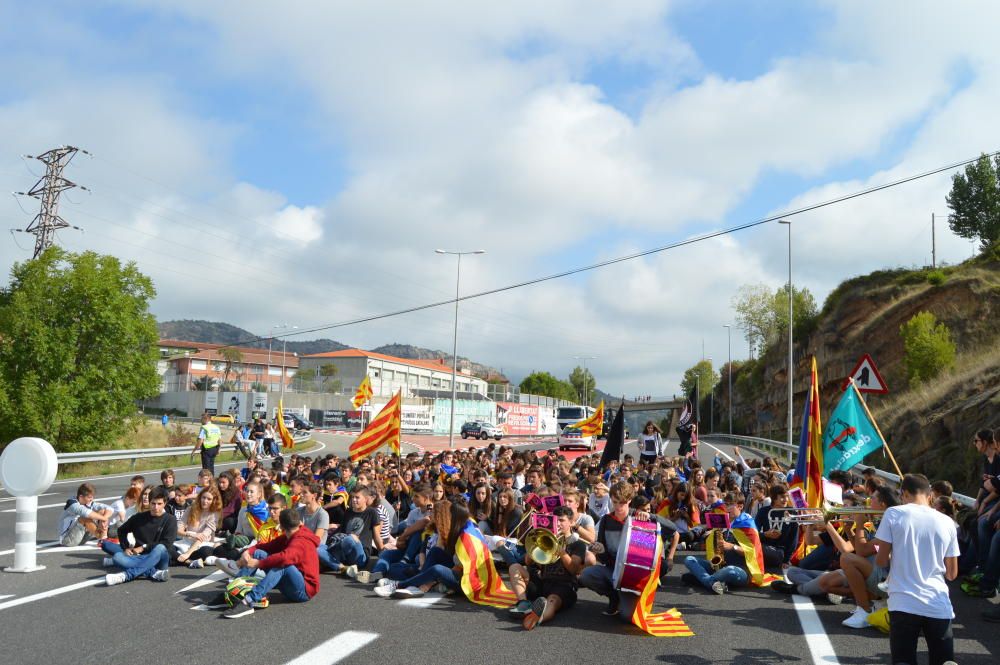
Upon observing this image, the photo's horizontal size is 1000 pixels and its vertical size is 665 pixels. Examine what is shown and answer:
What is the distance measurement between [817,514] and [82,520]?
9724 mm

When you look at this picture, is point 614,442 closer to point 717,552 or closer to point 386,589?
point 717,552

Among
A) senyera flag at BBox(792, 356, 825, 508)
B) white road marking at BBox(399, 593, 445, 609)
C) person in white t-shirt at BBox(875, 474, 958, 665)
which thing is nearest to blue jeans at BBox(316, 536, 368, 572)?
white road marking at BBox(399, 593, 445, 609)

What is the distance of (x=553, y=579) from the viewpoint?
7984 millimetres

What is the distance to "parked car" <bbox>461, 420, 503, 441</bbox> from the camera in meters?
58.8

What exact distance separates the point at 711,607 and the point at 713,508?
65.3 inches

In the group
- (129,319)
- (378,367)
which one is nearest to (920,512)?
(129,319)

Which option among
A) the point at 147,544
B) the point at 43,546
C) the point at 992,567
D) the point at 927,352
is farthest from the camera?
the point at 927,352

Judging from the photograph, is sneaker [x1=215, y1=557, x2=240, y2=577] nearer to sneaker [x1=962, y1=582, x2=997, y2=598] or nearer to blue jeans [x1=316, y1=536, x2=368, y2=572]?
blue jeans [x1=316, y1=536, x2=368, y2=572]

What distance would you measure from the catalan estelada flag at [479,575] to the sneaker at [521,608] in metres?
0.54

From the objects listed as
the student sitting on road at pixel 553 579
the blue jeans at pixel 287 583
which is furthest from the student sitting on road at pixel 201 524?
the student sitting on road at pixel 553 579

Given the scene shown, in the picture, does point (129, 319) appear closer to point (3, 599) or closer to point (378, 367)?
point (3, 599)

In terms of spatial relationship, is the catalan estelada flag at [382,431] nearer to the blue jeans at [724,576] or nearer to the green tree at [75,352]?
the blue jeans at [724,576]

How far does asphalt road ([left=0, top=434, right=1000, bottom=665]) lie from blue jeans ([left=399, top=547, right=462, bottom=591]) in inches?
7.8

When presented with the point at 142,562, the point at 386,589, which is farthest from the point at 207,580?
the point at 386,589
